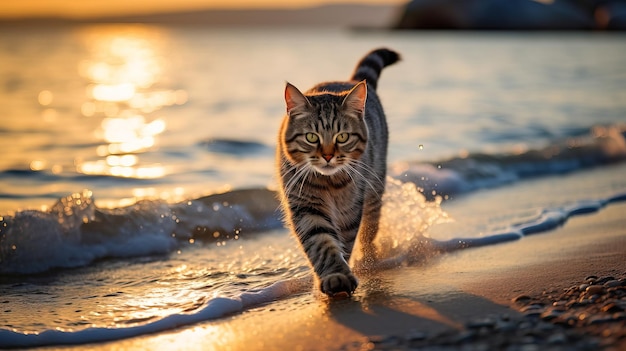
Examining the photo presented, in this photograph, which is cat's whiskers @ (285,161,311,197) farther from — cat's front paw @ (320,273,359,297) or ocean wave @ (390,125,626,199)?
ocean wave @ (390,125,626,199)

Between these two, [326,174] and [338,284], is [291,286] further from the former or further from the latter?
[326,174]

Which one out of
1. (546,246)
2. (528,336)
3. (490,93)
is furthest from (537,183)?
(490,93)

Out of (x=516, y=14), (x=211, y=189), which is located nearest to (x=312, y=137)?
(x=211, y=189)

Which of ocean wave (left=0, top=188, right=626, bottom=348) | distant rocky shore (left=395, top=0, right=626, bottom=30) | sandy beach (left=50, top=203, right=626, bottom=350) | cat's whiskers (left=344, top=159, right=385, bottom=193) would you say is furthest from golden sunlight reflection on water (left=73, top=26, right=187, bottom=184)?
distant rocky shore (left=395, top=0, right=626, bottom=30)

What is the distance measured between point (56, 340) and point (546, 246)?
3346mm

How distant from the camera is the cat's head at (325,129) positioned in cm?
449

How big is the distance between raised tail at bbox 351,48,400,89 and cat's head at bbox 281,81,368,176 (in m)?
1.29

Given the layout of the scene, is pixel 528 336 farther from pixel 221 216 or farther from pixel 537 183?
pixel 537 183

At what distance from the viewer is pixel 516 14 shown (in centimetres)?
8025

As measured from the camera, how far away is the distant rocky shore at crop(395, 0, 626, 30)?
7838 centimetres

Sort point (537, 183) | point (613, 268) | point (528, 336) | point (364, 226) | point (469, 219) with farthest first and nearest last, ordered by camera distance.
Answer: point (537, 183)
point (469, 219)
point (364, 226)
point (613, 268)
point (528, 336)

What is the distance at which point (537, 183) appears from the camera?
8453mm

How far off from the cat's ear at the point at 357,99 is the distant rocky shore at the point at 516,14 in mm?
75945

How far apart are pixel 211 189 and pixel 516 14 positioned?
7717 centimetres
